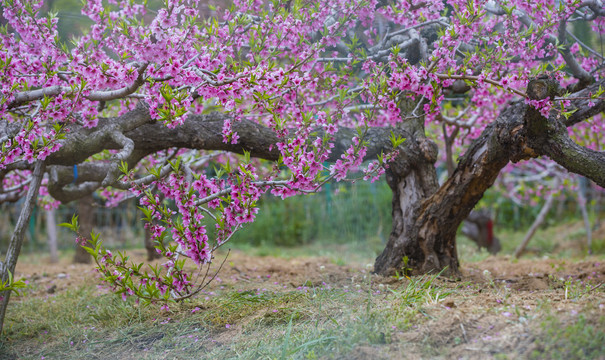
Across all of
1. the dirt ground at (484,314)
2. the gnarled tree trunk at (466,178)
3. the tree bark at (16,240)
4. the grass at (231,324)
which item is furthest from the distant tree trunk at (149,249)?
the gnarled tree trunk at (466,178)

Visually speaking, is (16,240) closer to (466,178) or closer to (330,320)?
(330,320)

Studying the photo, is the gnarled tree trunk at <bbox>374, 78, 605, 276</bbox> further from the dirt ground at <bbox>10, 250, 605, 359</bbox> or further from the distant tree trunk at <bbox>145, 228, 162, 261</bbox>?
the distant tree trunk at <bbox>145, 228, 162, 261</bbox>

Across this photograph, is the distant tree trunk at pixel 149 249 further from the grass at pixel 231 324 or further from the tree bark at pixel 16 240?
the tree bark at pixel 16 240

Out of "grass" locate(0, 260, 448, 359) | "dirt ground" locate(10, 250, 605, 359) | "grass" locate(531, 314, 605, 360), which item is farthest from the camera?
"grass" locate(0, 260, 448, 359)

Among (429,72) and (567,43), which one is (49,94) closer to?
(429,72)

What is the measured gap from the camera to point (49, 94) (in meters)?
2.91

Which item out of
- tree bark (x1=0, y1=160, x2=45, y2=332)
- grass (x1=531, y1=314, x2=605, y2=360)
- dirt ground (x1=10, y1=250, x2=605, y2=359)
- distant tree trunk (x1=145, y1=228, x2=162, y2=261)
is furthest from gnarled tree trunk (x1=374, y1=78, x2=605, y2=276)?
distant tree trunk (x1=145, y1=228, x2=162, y2=261)

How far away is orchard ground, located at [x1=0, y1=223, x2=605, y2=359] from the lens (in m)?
2.14

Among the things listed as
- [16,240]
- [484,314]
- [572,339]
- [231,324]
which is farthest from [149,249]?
[572,339]

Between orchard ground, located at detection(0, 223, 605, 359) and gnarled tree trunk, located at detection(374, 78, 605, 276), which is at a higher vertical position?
gnarled tree trunk, located at detection(374, 78, 605, 276)

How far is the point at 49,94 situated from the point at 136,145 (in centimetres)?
68

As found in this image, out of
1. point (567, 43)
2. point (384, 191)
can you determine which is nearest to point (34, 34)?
point (567, 43)

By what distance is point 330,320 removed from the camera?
8.65ft

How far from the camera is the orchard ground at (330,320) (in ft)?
7.02
